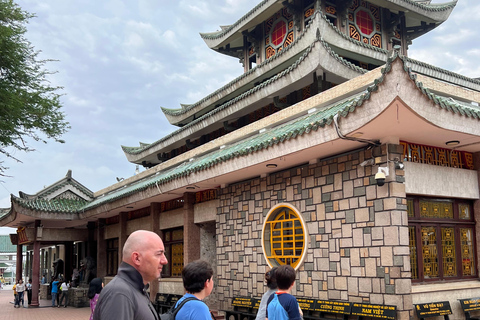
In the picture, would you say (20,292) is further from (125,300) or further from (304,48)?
(125,300)

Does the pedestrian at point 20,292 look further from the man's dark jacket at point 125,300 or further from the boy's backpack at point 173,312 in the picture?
the man's dark jacket at point 125,300

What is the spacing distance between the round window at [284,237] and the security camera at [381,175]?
7.77 feet

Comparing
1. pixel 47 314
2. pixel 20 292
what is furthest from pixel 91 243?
pixel 47 314

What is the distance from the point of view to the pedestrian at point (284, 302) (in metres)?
4.84

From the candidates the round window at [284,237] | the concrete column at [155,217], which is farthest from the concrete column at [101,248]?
the round window at [284,237]

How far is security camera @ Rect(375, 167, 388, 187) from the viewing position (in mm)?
8156

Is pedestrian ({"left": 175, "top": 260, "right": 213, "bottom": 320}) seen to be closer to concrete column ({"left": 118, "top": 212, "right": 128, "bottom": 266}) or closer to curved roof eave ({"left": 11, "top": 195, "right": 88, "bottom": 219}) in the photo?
concrete column ({"left": 118, "top": 212, "right": 128, "bottom": 266})

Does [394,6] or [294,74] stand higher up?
[394,6]

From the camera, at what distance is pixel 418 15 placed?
56.7ft

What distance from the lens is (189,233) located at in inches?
581

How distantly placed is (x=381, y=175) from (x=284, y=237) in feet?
11.1

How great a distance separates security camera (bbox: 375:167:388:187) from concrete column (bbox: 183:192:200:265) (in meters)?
7.71

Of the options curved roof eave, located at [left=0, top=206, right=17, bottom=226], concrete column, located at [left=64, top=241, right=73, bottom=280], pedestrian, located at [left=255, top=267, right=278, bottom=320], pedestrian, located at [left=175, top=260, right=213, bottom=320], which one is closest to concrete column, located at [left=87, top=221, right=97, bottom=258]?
concrete column, located at [left=64, top=241, right=73, bottom=280]

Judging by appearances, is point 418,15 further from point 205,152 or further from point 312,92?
point 205,152
